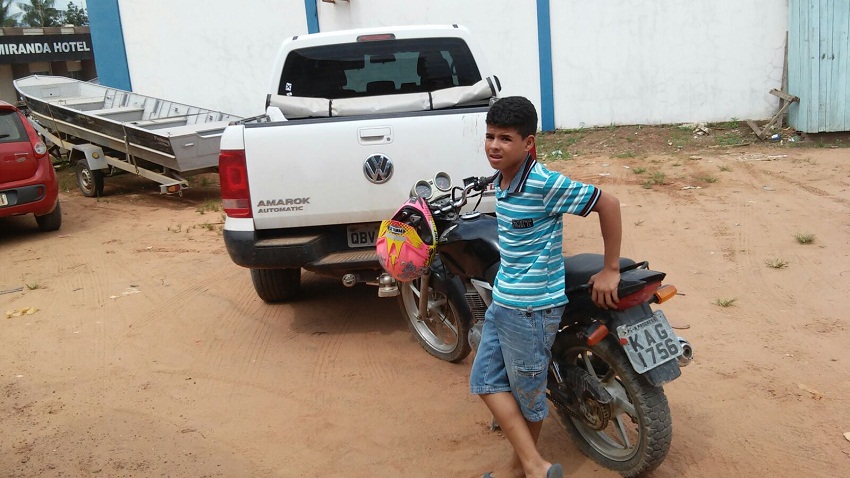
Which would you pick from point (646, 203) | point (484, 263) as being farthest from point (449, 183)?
point (646, 203)

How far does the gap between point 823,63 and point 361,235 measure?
9134 mm

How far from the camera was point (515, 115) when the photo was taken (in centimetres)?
259

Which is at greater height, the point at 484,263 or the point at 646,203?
the point at 484,263

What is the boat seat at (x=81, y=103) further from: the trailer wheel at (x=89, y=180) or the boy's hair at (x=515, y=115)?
the boy's hair at (x=515, y=115)

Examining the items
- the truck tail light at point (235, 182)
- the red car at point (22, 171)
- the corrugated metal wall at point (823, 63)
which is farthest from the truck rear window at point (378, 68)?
the corrugated metal wall at point (823, 63)

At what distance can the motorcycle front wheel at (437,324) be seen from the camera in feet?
13.9

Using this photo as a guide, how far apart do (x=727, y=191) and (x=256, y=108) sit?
31.0 ft

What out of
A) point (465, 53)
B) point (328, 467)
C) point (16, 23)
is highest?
point (16, 23)

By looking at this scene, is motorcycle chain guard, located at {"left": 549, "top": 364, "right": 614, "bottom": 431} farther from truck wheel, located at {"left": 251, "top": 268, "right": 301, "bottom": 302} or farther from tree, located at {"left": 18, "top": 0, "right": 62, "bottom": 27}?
tree, located at {"left": 18, "top": 0, "right": 62, "bottom": 27}

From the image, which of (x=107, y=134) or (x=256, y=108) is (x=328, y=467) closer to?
(x=107, y=134)

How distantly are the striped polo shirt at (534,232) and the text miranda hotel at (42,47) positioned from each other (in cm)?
2905

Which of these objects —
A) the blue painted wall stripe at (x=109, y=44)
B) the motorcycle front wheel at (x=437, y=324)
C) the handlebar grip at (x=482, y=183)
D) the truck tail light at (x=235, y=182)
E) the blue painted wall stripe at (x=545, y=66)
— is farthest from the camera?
the blue painted wall stripe at (x=109, y=44)

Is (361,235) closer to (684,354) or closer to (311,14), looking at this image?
(684,354)

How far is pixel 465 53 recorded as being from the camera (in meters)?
5.71
